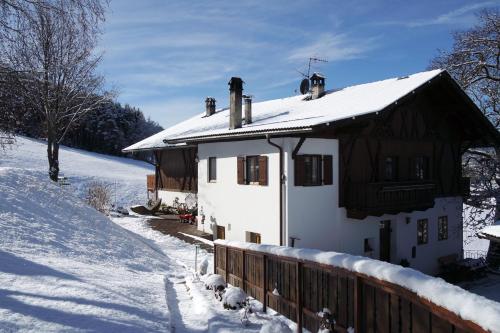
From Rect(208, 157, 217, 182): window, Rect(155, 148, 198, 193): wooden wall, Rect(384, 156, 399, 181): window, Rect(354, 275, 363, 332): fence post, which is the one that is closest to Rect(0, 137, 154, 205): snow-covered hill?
Rect(155, 148, 198, 193): wooden wall

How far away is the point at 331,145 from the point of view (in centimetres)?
1473

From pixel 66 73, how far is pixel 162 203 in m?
11.1

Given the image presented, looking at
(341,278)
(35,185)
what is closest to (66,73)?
(35,185)

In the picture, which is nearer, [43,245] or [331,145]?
[43,245]

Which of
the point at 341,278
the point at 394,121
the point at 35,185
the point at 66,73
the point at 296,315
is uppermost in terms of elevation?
the point at 66,73

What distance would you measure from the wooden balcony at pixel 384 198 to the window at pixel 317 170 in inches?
43.1

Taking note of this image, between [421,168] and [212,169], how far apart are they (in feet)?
31.7

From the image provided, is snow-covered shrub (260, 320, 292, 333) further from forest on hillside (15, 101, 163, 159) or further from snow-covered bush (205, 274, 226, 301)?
forest on hillside (15, 101, 163, 159)

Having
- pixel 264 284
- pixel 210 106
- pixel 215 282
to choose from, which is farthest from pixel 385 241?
pixel 210 106

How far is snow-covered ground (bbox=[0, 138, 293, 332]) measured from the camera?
5934 mm

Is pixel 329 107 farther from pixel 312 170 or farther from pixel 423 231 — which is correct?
pixel 423 231

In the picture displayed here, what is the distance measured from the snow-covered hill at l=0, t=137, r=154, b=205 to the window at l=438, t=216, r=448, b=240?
23.9m

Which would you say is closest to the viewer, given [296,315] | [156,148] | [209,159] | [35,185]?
[296,315]

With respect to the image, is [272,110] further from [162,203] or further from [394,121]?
[162,203]
